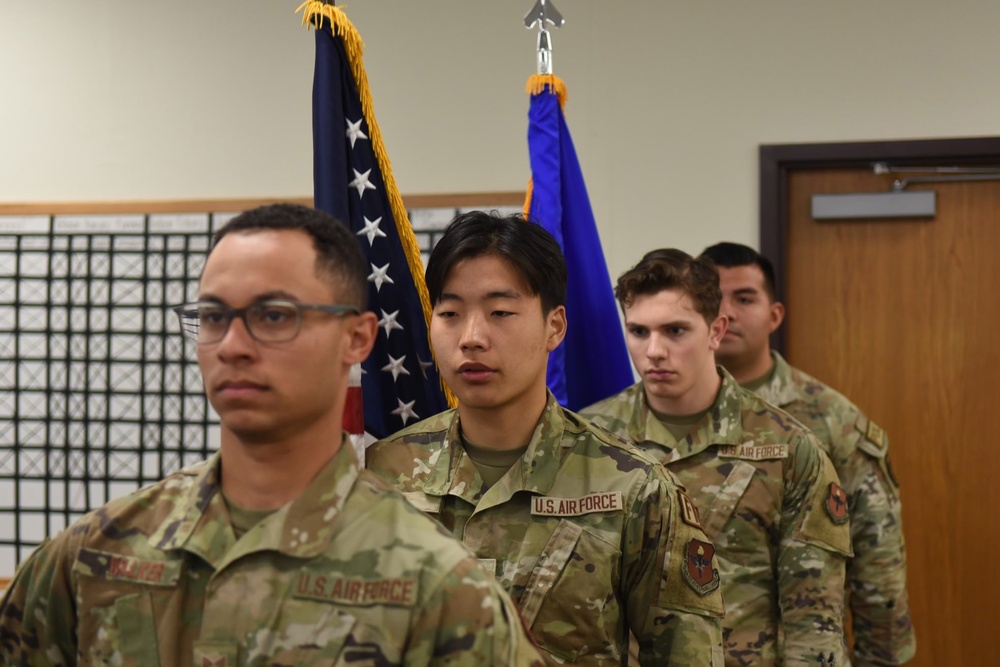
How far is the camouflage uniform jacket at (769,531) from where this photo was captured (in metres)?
2.22

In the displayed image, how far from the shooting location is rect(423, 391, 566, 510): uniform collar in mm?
1631

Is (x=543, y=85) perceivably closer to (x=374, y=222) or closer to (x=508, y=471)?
(x=374, y=222)

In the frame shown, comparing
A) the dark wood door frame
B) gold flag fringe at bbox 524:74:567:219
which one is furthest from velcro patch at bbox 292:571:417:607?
the dark wood door frame

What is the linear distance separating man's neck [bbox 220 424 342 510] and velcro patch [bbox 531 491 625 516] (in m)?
0.57

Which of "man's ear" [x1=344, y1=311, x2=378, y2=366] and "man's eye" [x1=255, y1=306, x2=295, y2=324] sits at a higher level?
"man's eye" [x1=255, y1=306, x2=295, y2=324]

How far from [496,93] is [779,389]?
4.45 ft

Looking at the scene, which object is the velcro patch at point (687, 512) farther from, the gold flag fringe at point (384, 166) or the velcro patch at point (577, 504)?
the gold flag fringe at point (384, 166)

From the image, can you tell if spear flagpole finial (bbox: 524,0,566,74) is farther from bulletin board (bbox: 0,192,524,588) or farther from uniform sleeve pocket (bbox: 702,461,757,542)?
uniform sleeve pocket (bbox: 702,461,757,542)

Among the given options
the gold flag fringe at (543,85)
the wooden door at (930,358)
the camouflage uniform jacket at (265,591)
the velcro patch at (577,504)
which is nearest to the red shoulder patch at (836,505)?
the velcro patch at (577,504)

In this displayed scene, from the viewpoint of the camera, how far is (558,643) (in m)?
1.56

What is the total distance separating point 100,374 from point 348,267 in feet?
8.54

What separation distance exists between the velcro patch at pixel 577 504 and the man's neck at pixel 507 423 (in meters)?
0.12

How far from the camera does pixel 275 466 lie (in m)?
1.11

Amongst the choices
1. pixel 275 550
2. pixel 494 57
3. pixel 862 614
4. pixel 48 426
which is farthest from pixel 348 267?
pixel 48 426
